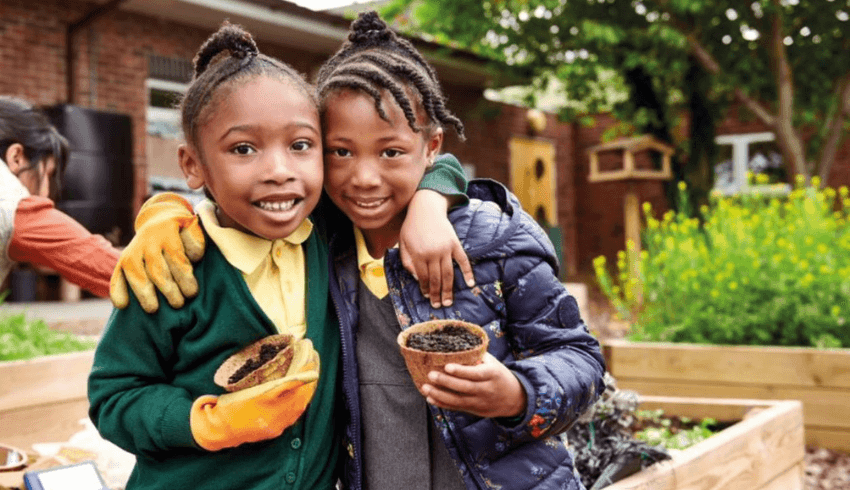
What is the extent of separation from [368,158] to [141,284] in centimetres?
46

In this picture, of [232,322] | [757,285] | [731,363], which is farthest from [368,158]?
[757,285]

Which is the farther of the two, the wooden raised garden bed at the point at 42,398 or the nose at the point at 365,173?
the wooden raised garden bed at the point at 42,398

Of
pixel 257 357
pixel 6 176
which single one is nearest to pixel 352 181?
pixel 257 357

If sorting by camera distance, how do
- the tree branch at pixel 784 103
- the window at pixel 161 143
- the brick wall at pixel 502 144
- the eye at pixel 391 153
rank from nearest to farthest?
the eye at pixel 391 153, the window at pixel 161 143, the tree branch at pixel 784 103, the brick wall at pixel 502 144

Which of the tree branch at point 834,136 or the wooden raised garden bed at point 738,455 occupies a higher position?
the tree branch at point 834,136

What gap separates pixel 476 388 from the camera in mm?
1195

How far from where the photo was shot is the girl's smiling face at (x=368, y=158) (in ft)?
4.78

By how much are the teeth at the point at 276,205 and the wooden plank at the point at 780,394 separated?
318cm

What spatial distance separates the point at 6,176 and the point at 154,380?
1.39 metres

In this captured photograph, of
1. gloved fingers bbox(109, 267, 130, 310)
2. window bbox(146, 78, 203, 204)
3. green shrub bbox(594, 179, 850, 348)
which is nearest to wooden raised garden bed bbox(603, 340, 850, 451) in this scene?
green shrub bbox(594, 179, 850, 348)

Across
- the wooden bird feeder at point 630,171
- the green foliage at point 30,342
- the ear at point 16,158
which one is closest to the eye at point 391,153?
the ear at point 16,158

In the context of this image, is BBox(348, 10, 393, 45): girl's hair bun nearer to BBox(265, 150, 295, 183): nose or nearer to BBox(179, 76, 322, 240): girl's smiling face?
BBox(179, 76, 322, 240): girl's smiling face

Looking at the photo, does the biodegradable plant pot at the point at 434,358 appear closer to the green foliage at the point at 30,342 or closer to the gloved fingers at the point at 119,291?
the gloved fingers at the point at 119,291

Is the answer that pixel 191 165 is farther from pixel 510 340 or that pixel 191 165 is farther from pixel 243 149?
pixel 510 340
